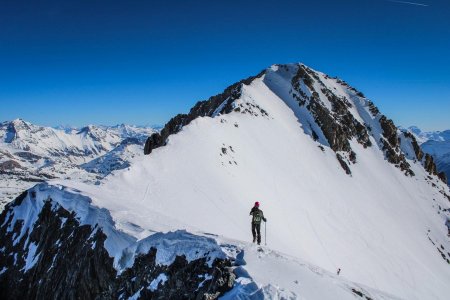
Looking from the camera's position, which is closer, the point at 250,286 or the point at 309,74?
the point at 250,286

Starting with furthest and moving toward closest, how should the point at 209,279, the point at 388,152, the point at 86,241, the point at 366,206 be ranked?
the point at 388,152
the point at 366,206
the point at 86,241
the point at 209,279

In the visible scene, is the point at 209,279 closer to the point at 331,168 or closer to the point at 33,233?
the point at 33,233

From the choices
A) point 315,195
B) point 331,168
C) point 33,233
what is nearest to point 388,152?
point 331,168

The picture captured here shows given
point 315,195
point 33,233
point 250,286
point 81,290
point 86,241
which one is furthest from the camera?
→ point 315,195

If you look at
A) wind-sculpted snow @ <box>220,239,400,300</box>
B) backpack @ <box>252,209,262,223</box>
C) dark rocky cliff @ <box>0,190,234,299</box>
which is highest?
→ backpack @ <box>252,209,262,223</box>

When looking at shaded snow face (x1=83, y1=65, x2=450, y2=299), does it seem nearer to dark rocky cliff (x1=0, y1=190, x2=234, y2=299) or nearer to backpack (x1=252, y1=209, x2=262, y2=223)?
dark rocky cliff (x1=0, y1=190, x2=234, y2=299)

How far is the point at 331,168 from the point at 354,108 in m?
39.9

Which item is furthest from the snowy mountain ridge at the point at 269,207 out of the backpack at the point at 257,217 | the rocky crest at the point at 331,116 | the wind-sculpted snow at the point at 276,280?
the backpack at the point at 257,217

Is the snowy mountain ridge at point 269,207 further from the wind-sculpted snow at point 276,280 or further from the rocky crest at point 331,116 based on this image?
the rocky crest at point 331,116

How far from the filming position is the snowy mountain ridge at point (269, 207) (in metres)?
18.5

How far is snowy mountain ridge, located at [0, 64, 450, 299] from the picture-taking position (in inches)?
727

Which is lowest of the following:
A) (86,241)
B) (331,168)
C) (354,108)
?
(86,241)

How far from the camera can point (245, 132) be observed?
73.5m

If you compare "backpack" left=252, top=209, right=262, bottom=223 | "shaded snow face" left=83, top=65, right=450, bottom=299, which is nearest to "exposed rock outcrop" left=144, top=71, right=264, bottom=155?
"shaded snow face" left=83, top=65, right=450, bottom=299
